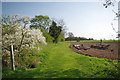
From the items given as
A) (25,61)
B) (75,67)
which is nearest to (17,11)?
(25,61)

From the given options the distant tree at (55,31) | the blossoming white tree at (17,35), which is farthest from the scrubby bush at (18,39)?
the distant tree at (55,31)

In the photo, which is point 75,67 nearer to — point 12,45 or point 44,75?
point 44,75

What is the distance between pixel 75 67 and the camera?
825 centimetres

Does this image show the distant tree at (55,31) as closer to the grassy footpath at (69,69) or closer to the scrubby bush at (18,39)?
the grassy footpath at (69,69)

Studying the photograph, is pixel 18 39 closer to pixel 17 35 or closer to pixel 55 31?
pixel 17 35

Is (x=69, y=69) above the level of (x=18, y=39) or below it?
below

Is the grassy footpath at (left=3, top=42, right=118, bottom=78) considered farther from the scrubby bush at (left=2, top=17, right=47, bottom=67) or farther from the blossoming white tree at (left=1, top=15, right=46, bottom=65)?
the blossoming white tree at (left=1, top=15, right=46, bottom=65)

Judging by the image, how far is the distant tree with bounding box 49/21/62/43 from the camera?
14686 millimetres

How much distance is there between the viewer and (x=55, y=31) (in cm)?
1539

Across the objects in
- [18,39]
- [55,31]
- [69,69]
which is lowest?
[69,69]

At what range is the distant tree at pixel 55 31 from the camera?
1469 centimetres

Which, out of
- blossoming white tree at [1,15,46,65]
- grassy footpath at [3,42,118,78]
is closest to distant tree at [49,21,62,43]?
grassy footpath at [3,42,118,78]

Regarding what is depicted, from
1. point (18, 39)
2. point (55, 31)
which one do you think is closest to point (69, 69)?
point (18, 39)

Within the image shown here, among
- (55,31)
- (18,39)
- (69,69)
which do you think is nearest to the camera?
(69,69)
